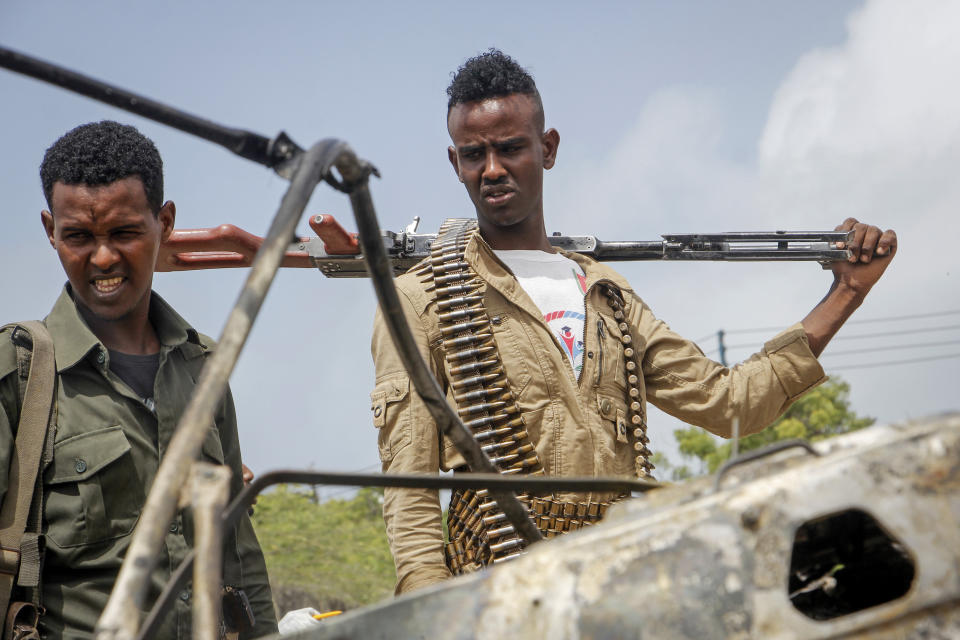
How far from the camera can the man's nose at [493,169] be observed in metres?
4.08

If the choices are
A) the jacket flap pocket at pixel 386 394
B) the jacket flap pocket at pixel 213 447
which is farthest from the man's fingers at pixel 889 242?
the jacket flap pocket at pixel 213 447

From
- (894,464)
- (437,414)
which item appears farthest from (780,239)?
(894,464)

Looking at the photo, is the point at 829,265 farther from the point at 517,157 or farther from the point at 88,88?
the point at 88,88

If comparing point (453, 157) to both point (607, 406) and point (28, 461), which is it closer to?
point (607, 406)

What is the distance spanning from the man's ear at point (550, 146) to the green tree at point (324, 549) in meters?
5.69

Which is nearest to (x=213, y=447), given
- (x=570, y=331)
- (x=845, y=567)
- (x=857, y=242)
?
(x=570, y=331)

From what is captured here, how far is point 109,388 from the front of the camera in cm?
336

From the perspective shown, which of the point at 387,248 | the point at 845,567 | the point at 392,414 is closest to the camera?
the point at 845,567

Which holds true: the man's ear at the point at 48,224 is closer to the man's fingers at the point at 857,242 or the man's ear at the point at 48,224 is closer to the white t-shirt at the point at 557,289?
the white t-shirt at the point at 557,289

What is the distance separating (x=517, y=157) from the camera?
4.13 m

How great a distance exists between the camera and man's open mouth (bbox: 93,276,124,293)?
3.43 meters

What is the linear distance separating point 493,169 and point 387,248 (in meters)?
1.74

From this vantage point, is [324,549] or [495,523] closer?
[495,523]

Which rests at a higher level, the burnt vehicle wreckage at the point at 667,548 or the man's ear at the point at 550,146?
the man's ear at the point at 550,146
